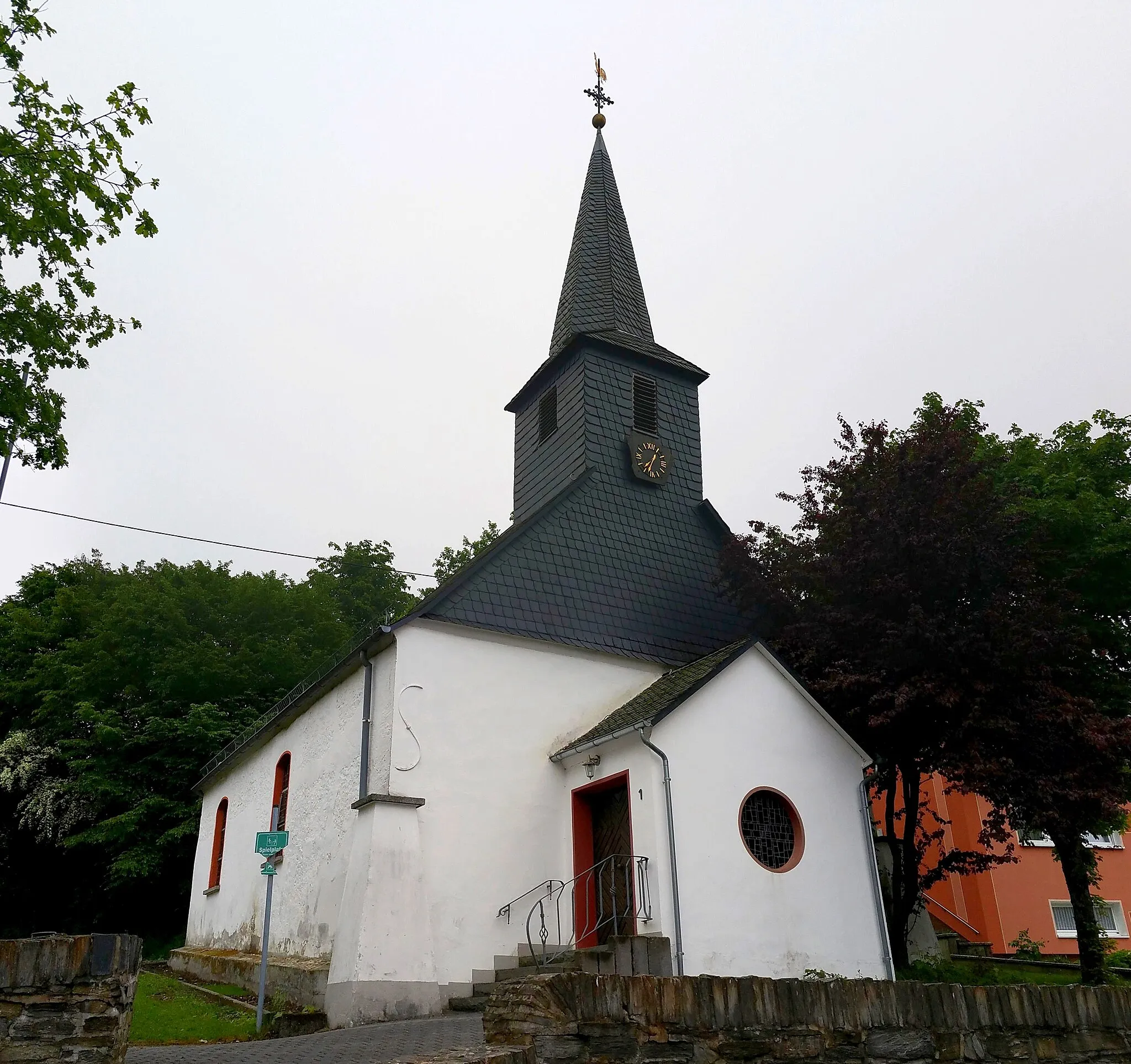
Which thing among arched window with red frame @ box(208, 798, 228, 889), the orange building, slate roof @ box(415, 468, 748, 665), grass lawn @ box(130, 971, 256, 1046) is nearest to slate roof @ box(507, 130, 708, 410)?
slate roof @ box(415, 468, 748, 665)

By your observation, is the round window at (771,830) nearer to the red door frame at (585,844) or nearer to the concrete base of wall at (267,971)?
the red door frame at (585,844)

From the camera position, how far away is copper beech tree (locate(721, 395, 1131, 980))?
13297 millimetres

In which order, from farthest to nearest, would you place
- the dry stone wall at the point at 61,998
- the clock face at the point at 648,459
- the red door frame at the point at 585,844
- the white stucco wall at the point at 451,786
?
the clock face at the point at 648,459 → the red door frame at the point at 585,844 → the white stucco wall at the point at 451,786 → the dry stone wall at the point at 61,998

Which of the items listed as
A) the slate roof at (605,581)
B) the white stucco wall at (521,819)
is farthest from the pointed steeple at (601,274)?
the white stucco wall at (521,819)

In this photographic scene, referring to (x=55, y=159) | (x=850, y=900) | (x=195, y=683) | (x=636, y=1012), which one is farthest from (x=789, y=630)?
(x=195, y=683)

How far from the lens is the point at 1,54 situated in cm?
1029

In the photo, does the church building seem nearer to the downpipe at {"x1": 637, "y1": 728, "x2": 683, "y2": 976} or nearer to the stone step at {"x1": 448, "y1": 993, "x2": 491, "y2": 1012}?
the downpipe at {"x1": 637, "y1": 728, "x2": 683, "y2": 976}

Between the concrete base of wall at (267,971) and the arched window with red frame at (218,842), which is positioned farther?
the arched window with red frame at (218,842)

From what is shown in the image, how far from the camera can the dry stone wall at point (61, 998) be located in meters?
5.36

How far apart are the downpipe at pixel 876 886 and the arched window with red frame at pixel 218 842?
537 inches

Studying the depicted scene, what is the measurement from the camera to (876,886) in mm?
13938

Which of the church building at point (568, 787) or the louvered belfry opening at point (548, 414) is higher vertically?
the louvered belfry opening at point (548, 414)

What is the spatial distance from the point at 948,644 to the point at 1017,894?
35.4 feet

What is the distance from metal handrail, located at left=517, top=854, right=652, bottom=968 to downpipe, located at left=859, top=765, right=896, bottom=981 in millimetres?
3576
